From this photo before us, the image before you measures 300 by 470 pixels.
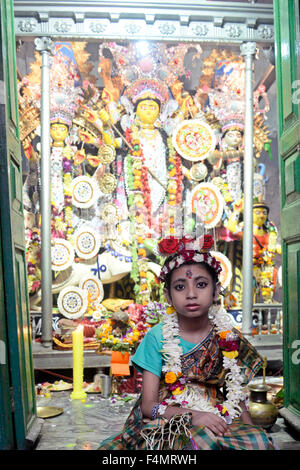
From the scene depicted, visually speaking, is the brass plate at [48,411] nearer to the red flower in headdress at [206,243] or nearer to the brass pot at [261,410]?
the brass pot at [261,410]

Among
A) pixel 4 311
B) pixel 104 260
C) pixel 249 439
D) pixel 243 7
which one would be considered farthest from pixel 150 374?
Result: pixel 243 7

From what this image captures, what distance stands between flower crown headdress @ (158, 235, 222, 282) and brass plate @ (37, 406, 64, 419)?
76.2 inches

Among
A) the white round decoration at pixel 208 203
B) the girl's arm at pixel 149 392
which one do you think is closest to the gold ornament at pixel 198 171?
the white round decoration at pixel 208 203

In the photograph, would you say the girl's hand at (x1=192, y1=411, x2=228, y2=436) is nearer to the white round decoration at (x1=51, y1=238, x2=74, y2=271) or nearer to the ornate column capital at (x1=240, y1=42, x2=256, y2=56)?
the white round decoration at (x1=51, y1=238, x2=74, y2=271)

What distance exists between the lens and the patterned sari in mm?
1663

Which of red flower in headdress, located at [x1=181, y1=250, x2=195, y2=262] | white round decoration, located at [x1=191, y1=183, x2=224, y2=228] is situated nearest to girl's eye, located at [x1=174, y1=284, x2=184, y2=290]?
red flower in headdress, located at [x1=181, y1=250, x2=195, y2=262]

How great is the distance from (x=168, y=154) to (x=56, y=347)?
295 cm

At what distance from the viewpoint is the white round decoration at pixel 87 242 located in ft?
19.7

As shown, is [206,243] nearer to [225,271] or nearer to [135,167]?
[225,271]

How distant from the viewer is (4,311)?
2.29m

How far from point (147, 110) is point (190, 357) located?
4.75 meters

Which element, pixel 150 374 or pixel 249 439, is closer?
pixel 249 439

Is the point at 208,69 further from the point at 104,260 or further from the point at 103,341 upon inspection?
the point at 103,341

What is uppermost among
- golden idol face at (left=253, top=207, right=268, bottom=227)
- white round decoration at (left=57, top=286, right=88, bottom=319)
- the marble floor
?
golden idol face at (left=253, top=207, right=268, bottom=227)
